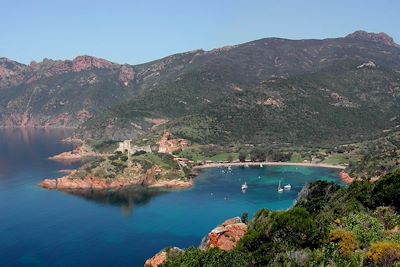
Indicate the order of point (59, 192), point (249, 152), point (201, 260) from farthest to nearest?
point (249, 152) < point (59, 192) < point (201, 260)

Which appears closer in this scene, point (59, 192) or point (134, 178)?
point (59, 192)

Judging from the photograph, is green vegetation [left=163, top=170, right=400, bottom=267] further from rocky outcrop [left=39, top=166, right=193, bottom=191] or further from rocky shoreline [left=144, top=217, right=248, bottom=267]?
rocky outcrop [left=39, top=166, right=193, bottom=191]

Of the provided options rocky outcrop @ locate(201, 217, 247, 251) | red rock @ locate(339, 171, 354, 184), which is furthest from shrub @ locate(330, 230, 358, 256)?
red rock @ locate(339, 171, 354, 184)

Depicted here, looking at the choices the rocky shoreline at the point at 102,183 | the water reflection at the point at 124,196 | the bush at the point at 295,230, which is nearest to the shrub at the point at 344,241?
the bush at the point at 295,230

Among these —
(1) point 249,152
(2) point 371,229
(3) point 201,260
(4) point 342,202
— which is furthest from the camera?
(1) point 249,152

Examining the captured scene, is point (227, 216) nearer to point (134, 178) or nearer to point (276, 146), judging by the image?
point (134, 178)

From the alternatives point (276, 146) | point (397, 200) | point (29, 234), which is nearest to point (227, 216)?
point (29, 234)
